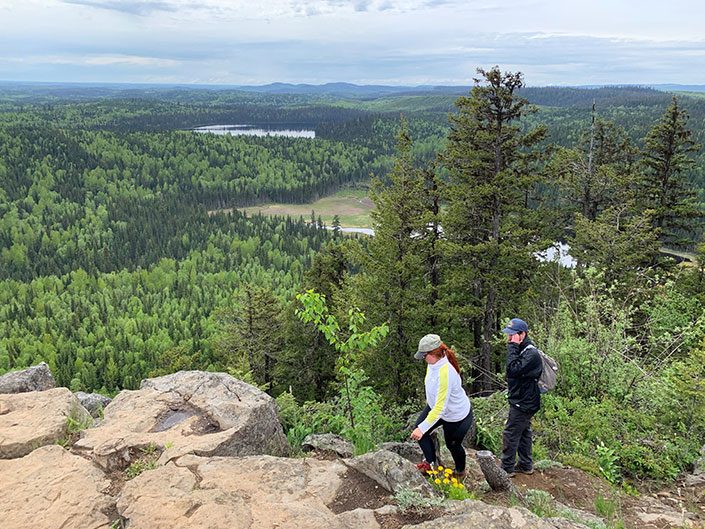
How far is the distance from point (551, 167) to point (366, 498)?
65.2 feet

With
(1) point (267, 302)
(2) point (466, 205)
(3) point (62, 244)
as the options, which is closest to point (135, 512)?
(2) point (466, 205)

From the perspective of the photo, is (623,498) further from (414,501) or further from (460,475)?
(414,501)

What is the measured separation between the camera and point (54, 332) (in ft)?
213

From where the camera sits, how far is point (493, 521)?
5.54 meters

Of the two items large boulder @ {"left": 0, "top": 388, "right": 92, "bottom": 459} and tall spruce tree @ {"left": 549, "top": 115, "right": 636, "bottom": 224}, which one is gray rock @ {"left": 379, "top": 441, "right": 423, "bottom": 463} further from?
tall spruce tree @ {"left": 549, "top": 115, "right": 636, "bottom": 224}

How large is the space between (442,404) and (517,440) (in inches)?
74.9

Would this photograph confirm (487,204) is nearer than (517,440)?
No

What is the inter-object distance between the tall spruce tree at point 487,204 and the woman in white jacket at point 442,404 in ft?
35.9

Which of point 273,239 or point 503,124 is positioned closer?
point 503,124

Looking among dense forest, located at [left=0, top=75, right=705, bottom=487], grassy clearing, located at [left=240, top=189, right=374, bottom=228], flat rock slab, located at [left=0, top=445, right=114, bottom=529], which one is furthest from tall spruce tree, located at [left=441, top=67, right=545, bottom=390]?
grassy clearing, located at [left=240, top=189, right=374, bottom=228]

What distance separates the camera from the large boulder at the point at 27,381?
35.3ft

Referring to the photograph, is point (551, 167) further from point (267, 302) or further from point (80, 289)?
point (80, 289)

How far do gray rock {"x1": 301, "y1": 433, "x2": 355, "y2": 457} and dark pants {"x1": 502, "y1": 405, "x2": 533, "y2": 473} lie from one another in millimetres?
2674

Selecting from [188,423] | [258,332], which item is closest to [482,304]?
[188,423]
